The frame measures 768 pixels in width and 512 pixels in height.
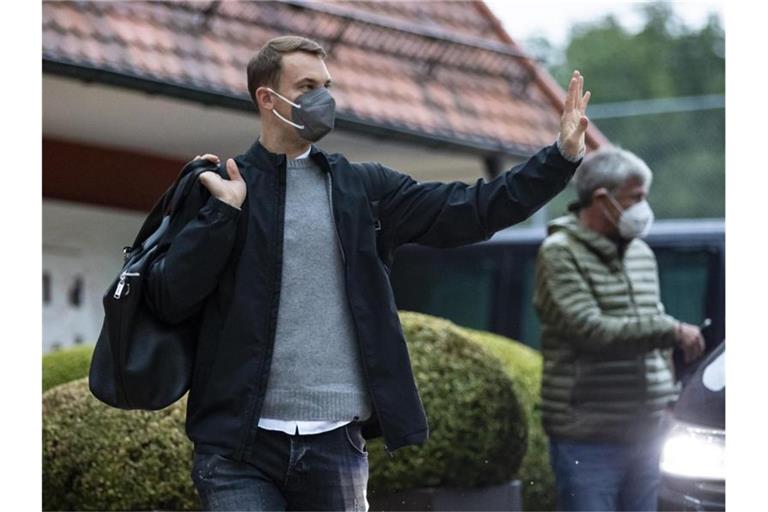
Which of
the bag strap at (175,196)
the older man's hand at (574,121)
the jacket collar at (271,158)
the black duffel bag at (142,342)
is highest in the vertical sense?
the older man's hand at (574,121)

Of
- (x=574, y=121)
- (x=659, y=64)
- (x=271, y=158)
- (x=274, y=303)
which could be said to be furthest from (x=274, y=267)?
(x=659, y=64)

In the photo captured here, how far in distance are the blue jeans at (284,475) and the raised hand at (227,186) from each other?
24.4 inches

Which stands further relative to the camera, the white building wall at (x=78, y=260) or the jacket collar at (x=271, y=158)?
the white building wall at (x=78, y=260)

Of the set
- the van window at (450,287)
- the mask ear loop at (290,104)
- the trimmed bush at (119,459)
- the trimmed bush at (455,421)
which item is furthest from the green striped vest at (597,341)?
the van window at (450,287)

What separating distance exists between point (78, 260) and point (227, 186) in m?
7.38

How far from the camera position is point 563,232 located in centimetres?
702

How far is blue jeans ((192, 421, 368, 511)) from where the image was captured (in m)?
4.36

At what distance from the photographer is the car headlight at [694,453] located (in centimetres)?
616

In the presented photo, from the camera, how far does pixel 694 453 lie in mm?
6266

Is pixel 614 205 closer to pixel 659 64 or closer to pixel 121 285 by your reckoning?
pixel 121 285

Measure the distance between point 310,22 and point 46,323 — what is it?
2762 millimetres

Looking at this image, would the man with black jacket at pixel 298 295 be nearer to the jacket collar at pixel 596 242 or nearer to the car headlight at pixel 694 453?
the car headlight at pixel 694 453
